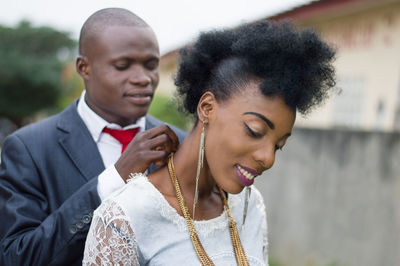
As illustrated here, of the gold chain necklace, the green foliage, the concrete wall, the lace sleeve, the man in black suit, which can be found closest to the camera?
the lace sleeve

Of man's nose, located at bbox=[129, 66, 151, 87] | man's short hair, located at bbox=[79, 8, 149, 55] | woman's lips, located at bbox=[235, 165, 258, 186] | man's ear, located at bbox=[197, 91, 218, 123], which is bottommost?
woman's lips, located at bbox=[235, 165, 258, 186]

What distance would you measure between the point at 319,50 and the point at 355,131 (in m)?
3.64

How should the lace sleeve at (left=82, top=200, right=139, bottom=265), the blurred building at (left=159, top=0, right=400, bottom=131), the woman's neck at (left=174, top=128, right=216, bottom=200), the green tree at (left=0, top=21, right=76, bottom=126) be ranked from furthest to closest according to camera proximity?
the green tree at (left=0, top=21, right=76, bottom=126) → the blurred building at (left=159, top=0, right=400, bottom=131) → the woman's neck at (left=174, top=128, right=216, bottom=200) → the lace sleeve at (left=82, top=200, right=139, bottom=265)

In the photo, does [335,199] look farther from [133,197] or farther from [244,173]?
[133,197]

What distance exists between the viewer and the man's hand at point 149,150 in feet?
7.41

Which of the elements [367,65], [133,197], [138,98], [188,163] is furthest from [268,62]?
[367,65]

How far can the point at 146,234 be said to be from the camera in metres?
2.07

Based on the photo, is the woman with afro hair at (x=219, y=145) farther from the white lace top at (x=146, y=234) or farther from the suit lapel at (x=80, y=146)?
the suit lapel at (x=80, y=146)

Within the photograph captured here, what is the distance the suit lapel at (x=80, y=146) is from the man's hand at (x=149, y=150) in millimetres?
425

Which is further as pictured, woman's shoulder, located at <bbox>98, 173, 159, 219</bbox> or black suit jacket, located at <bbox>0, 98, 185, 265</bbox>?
black suit jacket, located at <bbox>0, 98, 185, 265</bbox>

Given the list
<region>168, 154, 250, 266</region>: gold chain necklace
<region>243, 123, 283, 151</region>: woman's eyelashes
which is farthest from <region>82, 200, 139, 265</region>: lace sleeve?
<region>243, 123, 283, 151</region>: woman's eyelashes

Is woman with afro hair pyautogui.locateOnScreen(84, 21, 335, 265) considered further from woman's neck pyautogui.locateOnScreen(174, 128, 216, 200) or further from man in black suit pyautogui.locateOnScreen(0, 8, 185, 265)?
man in black suit pyautogui.locateOnScreen(0, 8, 185, 265)

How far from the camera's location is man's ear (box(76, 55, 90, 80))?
2977mm

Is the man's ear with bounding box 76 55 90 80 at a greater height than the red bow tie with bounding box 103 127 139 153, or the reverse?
the man's ear with bounding box 76 55 90 80
